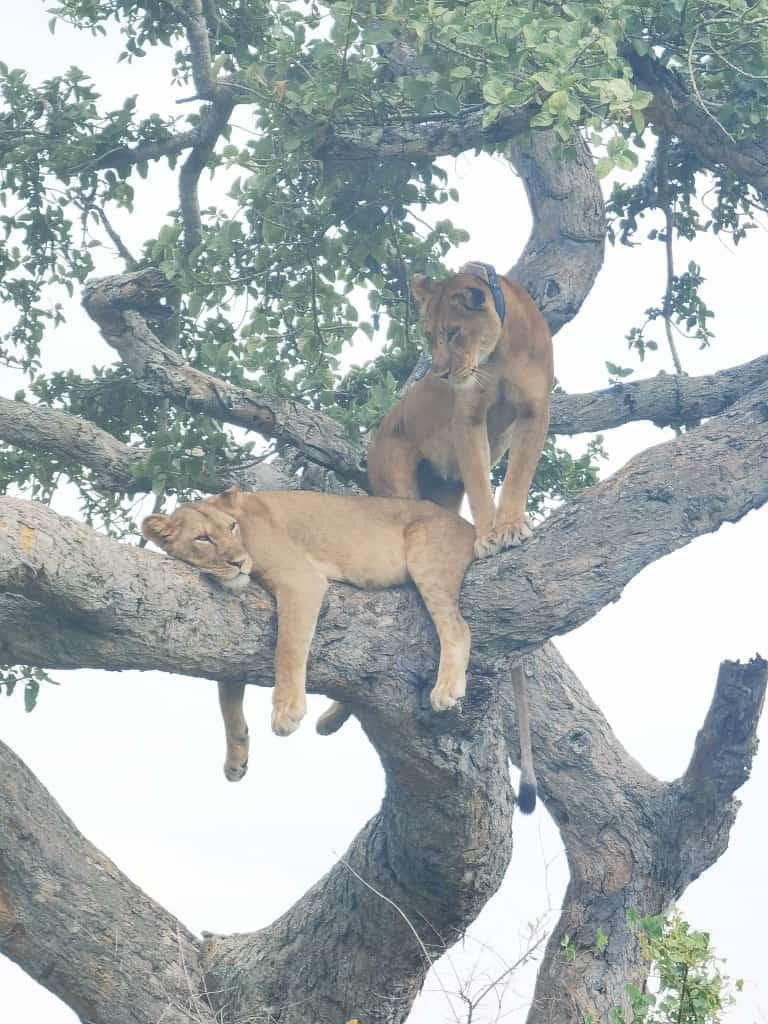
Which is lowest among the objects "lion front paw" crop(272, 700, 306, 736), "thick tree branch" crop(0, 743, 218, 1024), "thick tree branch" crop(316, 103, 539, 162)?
"thick tree branch" crop(0, 743, 218, 1024)

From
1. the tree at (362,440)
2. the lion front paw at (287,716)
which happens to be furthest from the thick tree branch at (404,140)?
the lion front paw at (287,716)

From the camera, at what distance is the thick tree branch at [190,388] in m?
6.68

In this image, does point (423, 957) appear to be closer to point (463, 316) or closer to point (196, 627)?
point (196, 627)

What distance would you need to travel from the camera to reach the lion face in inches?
251

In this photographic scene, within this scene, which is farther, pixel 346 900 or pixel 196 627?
pixel 346 900

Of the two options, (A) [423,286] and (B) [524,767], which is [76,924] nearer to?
(B) [524,767]

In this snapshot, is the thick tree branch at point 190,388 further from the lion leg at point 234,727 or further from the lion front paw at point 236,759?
the lion front paw at point 236,759

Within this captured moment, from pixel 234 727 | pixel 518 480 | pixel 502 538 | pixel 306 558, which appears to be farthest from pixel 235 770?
pixel 518 480

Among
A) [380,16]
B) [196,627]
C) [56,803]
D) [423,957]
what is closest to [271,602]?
[196,627]

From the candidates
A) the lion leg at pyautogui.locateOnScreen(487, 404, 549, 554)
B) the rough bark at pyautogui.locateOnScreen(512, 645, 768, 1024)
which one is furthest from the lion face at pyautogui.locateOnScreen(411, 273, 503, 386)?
the rough bark at pyautogui.locateOnScreen(512, 645, 768, 1024)

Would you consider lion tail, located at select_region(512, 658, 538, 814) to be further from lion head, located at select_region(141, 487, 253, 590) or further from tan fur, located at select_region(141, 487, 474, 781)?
lion head, located at select_region(141, 487, 253, 590)

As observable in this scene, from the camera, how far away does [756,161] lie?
22.4 ft

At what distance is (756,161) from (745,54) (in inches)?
26.5

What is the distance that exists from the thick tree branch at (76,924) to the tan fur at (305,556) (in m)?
0.76
